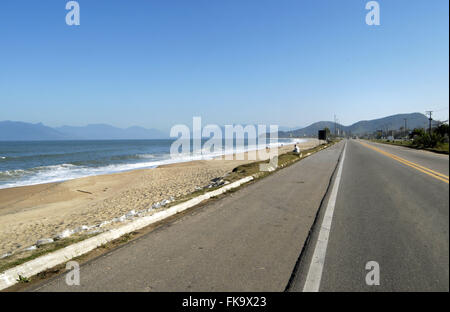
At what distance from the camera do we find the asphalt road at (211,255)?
3.22m

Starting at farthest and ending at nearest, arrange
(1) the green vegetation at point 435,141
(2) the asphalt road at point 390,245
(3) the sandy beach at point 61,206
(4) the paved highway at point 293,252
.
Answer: (3) the sandy beach at point 61,206, (1) the green vegetation at point 435,141, (4) the paved highway at point 293,252, (2) the asphalt road at point 390,245

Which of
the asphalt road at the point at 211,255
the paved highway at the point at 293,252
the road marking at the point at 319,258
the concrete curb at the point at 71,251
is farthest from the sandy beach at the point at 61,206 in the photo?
the road marking at the point at 319,258

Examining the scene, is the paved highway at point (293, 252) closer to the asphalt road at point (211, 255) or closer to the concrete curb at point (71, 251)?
the asphalt road at point (211, 255)

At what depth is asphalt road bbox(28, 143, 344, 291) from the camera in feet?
10.6

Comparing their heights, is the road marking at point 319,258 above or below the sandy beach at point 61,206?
above

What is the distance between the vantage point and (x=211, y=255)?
13.1 feet

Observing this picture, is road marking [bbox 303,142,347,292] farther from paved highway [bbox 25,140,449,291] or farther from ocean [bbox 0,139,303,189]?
ocean [bbox 0,139,303,189]

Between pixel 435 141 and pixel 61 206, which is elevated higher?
pixel 435 141

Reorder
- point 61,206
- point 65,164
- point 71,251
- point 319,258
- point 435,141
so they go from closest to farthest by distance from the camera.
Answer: point 319,258 < point 71,251 < point 435,141 < point 61,206 < point 65,164

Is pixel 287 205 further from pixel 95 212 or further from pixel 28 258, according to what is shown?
pixel 95 212

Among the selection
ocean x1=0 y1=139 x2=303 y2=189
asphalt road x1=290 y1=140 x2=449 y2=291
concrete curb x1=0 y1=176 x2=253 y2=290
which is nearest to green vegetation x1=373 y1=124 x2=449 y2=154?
asphalt road x1=290 y1=140 x2=449 y2=291

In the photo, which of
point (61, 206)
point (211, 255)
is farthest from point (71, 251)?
point (61, 206)

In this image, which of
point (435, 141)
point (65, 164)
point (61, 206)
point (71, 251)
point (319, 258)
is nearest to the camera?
point (319, 258)

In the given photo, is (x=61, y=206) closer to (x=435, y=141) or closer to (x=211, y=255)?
(x=211, y=255)
